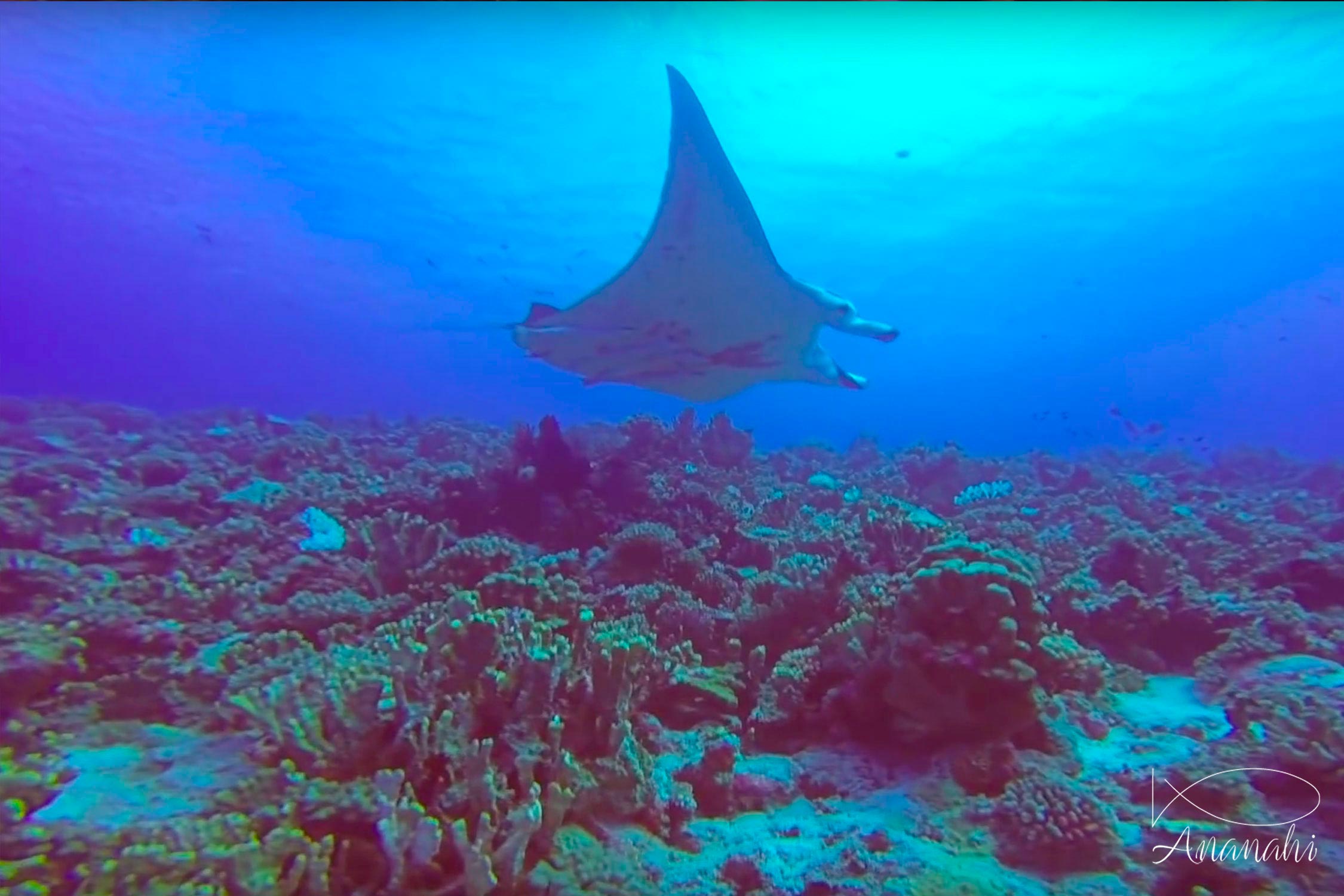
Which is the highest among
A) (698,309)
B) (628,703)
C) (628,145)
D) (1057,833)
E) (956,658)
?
(628,145)

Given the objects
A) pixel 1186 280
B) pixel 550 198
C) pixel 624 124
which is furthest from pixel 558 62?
pixel 1186 280

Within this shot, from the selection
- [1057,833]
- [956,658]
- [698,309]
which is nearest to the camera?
[1057,833]

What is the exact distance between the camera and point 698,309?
23.2ft

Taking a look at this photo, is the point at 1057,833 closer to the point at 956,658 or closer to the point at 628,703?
the point at 956,658

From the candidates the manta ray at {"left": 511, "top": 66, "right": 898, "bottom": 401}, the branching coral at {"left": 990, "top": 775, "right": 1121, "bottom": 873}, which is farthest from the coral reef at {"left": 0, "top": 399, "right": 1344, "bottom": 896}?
the manta ray at {"left": 511, "top": 66, "right": 898, "bottom": 401}

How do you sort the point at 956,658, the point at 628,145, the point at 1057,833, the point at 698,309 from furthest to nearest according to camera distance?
the point at 628,145, the point at 698,309, the point at 956,658, the point at 1057,833

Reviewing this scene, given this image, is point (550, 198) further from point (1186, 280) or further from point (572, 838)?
point (1186, 280)

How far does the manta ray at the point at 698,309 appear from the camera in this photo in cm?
636

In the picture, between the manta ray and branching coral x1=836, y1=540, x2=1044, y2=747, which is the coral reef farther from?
the manta ray

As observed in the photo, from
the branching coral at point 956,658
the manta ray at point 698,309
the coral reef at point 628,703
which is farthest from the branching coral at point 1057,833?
the manta ray at point 698,309

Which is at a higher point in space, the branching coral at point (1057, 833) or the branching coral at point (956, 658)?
the branching coral at point (956, 658)

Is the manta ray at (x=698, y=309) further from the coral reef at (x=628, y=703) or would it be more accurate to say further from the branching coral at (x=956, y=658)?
the branching coral at (x=956, y=658)

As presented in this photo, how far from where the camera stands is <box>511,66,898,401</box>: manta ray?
251 inches

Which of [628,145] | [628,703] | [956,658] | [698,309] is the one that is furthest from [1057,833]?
[628,145]
